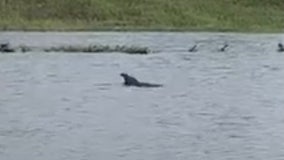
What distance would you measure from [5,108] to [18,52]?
1881cm

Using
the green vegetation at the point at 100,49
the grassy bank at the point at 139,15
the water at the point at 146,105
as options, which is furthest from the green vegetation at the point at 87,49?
the grassy bank at the point at 139,15

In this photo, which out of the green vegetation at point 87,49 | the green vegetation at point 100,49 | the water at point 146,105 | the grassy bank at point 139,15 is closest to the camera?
the water at point 146,105

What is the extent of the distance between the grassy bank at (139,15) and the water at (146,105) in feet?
47.4

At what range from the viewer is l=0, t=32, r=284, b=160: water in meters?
24.3

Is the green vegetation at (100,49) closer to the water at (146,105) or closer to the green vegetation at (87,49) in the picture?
the green vegetation at (87,49)

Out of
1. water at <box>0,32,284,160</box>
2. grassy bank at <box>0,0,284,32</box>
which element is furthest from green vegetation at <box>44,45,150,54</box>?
grassy bank at <box>0,0,284,32</box>

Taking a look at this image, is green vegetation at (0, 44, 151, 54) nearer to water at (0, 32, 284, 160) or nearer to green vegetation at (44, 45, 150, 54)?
green vegetation at (44, 45, 150, 54)

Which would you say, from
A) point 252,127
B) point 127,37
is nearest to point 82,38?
point 127,37

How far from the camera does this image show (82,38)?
59.7 metres

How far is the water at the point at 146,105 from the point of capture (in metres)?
24.3

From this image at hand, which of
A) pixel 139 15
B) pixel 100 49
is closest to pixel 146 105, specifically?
pixel 100 49

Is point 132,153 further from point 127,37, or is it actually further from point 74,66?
point 127,37

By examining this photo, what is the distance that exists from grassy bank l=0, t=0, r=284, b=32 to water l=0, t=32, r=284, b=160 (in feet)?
47.4

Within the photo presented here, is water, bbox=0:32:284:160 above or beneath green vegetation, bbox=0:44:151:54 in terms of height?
above
